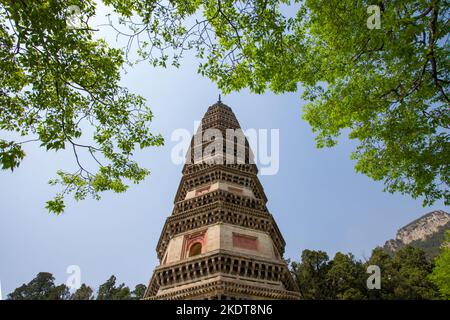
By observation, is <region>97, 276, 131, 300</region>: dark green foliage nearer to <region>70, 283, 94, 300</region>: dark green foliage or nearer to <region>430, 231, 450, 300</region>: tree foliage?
Answer: <region>70, 283, 94, 300</region>: dark green foliage

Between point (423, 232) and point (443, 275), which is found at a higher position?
point (423, 232)

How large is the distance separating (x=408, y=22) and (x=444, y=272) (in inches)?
808

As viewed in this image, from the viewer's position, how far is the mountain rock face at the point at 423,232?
11794cm

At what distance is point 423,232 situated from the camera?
131 m

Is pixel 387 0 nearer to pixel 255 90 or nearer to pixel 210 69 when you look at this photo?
pixel 255 90

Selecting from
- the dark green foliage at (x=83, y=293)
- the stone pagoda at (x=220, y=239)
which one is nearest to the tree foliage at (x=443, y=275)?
the stone pagoda at (x=220, y=239)

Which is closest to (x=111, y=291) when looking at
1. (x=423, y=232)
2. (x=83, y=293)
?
(x=83, y=293)

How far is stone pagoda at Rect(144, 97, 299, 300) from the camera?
19562mm

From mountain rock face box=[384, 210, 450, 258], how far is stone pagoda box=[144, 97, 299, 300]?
4170 inches

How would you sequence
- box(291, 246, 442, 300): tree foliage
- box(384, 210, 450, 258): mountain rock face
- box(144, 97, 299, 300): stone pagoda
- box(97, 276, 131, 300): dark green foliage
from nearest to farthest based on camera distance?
box(144, 97, 299, 300): stone pagoda < box(291, 246, 442, 300): tree foliage < box(97, 276, 131, 300): dark green foliage < box(384, 210, 450, 258): mountain rock face

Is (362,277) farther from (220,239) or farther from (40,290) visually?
(40,290)

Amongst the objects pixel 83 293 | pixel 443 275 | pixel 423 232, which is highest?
pixel 423 232

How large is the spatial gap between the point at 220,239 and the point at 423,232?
137 m

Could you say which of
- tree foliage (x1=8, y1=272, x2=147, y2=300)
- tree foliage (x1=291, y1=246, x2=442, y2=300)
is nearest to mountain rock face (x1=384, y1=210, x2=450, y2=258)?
tree foliage (x1=291, y1=246, x2=442, y2=300)
